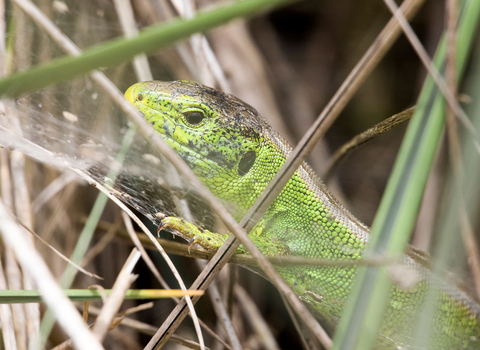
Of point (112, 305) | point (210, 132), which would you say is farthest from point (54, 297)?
point (210, 132)

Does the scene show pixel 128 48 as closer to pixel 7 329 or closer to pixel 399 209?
pixel 399 209

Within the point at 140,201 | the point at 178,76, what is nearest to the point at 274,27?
the point at 178,76

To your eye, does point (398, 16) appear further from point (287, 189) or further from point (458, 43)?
point (287, 189)

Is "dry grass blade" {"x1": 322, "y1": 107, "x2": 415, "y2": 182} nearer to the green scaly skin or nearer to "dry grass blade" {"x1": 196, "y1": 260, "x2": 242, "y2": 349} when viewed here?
the green scaly skin

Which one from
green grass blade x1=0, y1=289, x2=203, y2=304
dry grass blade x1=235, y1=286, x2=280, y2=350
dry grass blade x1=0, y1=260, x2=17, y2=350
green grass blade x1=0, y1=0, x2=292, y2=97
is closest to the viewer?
green grass blade x1=0, y1=0, x2=292, y2=97

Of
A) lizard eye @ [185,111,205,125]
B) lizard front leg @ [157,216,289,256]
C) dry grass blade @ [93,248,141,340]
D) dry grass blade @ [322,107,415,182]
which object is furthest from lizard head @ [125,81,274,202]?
dry grass blade @ [93,248,141,340]

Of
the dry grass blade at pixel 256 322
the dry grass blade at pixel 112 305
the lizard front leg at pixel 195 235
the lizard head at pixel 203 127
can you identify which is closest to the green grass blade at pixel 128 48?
the dry grass blade at pixel 112 305
